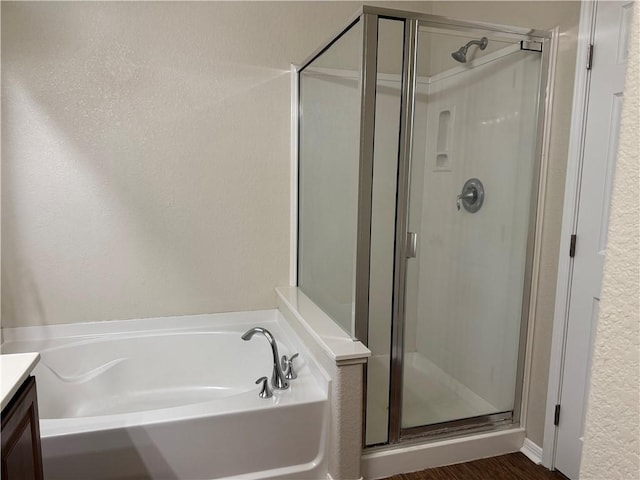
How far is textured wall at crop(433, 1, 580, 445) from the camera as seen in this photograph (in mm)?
2055

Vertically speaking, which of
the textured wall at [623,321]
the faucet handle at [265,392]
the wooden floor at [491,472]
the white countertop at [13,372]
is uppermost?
the textured wall at [623,321]

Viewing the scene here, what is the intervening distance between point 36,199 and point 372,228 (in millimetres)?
1794

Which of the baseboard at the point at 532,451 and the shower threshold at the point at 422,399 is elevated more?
the shower threshold at the point at 422,399

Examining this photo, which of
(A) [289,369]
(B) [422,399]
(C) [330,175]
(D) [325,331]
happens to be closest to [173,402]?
(A) [289,369]

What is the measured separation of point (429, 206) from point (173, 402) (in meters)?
1.71

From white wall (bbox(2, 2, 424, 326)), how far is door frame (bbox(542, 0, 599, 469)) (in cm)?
137

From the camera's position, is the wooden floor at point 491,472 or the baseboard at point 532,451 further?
the baseboard at point 532,451

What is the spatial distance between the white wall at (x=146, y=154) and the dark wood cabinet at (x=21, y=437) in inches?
60.6

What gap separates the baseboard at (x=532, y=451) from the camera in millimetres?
2246

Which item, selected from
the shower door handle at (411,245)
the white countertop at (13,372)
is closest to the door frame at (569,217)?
the shower door handle at (411,245)

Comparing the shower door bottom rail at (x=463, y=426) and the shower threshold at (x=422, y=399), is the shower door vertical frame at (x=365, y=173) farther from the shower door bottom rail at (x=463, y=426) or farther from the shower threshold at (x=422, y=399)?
the shower door bottom rail at (x=463, y=426)

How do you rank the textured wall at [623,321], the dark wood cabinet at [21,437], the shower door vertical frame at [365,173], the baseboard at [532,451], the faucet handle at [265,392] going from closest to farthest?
1. the textured wall at [623,321]
2. the dark wood cabinet at [21,437]
3. the shower door vertical frame at [365,173]
4. the faucet handle at [265,392]
5. the baseboard at [532,451]

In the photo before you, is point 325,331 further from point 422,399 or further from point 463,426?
point 463,426

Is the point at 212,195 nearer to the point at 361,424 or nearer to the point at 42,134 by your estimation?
the point at 42,134
